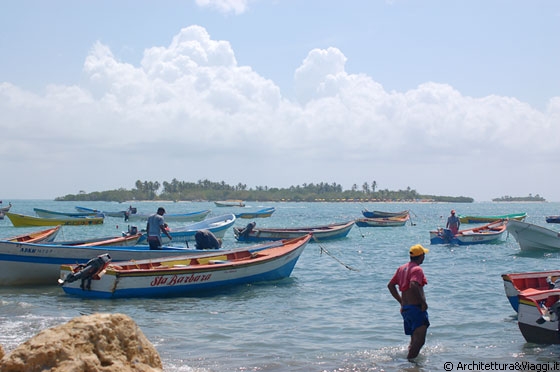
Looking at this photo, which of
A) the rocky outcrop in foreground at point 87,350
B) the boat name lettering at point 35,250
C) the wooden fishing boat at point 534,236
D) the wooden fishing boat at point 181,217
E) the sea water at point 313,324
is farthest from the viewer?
the wooden fishing boat at point 181,217

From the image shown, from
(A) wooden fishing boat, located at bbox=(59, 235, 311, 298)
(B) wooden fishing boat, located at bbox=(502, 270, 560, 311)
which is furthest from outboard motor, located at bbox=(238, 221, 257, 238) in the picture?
(B) wooden fishing boat, located at bbox=(502, 270, 560, 311)

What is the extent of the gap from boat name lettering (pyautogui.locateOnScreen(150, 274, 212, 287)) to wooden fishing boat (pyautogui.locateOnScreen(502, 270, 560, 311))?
739cm

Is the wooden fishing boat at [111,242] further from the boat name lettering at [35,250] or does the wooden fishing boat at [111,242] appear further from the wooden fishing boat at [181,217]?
the wooden fishing boat at [181,217]

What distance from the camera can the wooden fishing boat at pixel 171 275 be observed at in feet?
46.8

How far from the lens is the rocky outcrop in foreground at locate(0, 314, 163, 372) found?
586 cm

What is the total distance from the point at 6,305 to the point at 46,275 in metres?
2.97

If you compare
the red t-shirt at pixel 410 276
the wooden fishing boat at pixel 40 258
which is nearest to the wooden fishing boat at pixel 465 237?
the wooden fishing boat at pixel 40 258

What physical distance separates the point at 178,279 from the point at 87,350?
350 inches

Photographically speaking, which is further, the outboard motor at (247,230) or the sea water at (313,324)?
the outboard motor at (247,230)

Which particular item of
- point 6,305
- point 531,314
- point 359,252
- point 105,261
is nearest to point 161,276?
point 105,261

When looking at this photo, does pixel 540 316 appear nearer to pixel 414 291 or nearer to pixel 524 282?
pixel 524 282

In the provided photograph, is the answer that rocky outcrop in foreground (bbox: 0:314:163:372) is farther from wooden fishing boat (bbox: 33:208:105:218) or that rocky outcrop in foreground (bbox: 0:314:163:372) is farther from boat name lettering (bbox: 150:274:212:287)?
wooden fishing boat (bbox: 33:208:105:218)

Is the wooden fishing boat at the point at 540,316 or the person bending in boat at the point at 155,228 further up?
the person bending in boat at the point at 155,228

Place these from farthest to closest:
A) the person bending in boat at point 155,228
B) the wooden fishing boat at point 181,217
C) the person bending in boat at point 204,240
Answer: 1. the wooden fishing boat at point 181,217
2. the person bending in boat at point 204,240
3. the person bending in boat at point 155,228
